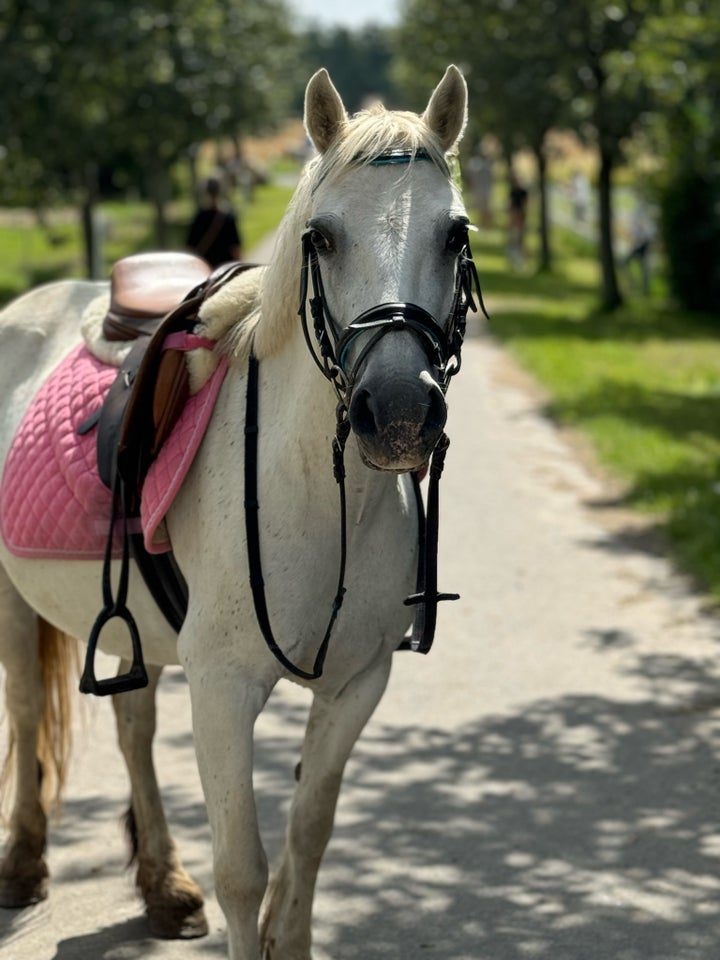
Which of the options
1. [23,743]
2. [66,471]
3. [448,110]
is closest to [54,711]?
[23,743]

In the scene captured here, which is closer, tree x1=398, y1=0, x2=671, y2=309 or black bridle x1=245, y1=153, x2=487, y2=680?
black bridle x1=245, y1=153, x2=487, y2=680

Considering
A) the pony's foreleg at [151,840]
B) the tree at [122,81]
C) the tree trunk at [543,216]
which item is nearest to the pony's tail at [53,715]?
the pony's foreleg at [151,840]

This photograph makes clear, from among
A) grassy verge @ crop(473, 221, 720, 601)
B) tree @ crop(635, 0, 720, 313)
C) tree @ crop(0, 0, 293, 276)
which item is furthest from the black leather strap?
tree @ crop(0, 0, 293, 276)

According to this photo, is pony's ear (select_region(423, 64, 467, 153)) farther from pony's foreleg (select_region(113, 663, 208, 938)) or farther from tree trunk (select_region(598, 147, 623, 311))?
tree trunk (select_region(598, 147, 623, 311))

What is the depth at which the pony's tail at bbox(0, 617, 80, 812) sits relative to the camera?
4910mm

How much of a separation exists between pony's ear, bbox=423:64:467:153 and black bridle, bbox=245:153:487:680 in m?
0.20

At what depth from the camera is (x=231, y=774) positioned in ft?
11.6

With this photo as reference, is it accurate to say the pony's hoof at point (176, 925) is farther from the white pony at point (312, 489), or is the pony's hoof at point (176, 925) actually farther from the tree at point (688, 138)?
the tree at point (688, 138)

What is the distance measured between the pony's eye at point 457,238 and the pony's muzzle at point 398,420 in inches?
15.4

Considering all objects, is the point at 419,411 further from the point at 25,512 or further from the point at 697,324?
the point at 697,324

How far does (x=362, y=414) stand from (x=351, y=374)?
16cm

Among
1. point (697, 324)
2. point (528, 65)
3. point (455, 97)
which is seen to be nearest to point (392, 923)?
point (455, 97)

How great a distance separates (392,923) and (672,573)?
4921 mm

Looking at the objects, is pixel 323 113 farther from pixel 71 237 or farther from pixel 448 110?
pixel 71 237
